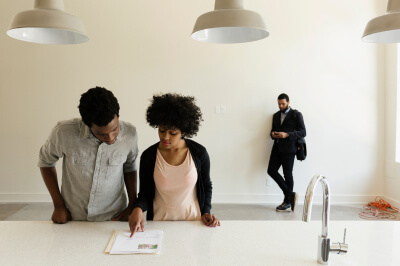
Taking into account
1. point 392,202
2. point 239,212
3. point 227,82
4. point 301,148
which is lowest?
point 239,212

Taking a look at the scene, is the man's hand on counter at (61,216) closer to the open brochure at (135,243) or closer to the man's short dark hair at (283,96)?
the open brochure at (135,243)

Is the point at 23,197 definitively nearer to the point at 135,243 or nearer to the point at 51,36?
the point at 51,36

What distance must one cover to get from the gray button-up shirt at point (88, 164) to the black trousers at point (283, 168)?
3271mm

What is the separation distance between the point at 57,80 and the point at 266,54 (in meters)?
2.99

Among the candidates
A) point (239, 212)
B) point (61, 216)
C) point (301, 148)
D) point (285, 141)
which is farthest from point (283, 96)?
point (61, 216)

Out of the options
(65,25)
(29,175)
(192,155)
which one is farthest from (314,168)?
(65,25)

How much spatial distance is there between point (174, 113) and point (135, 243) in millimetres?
668

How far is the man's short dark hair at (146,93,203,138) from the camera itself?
5.90 ft

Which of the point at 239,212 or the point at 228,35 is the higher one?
the point at 228,35

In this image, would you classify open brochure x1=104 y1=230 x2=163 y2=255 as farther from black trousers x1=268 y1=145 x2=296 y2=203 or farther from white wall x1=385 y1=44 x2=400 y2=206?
white wall x1=385 y1=44 x2=400 y2=206

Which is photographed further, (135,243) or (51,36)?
(51,36)

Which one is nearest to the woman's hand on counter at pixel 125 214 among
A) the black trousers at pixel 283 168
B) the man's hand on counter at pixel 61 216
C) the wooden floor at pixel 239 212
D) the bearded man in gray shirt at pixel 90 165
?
the bearded man in gray shirt at pixel 90 165

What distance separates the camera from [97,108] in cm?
160

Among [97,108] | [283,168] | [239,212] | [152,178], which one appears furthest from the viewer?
[283,168]
